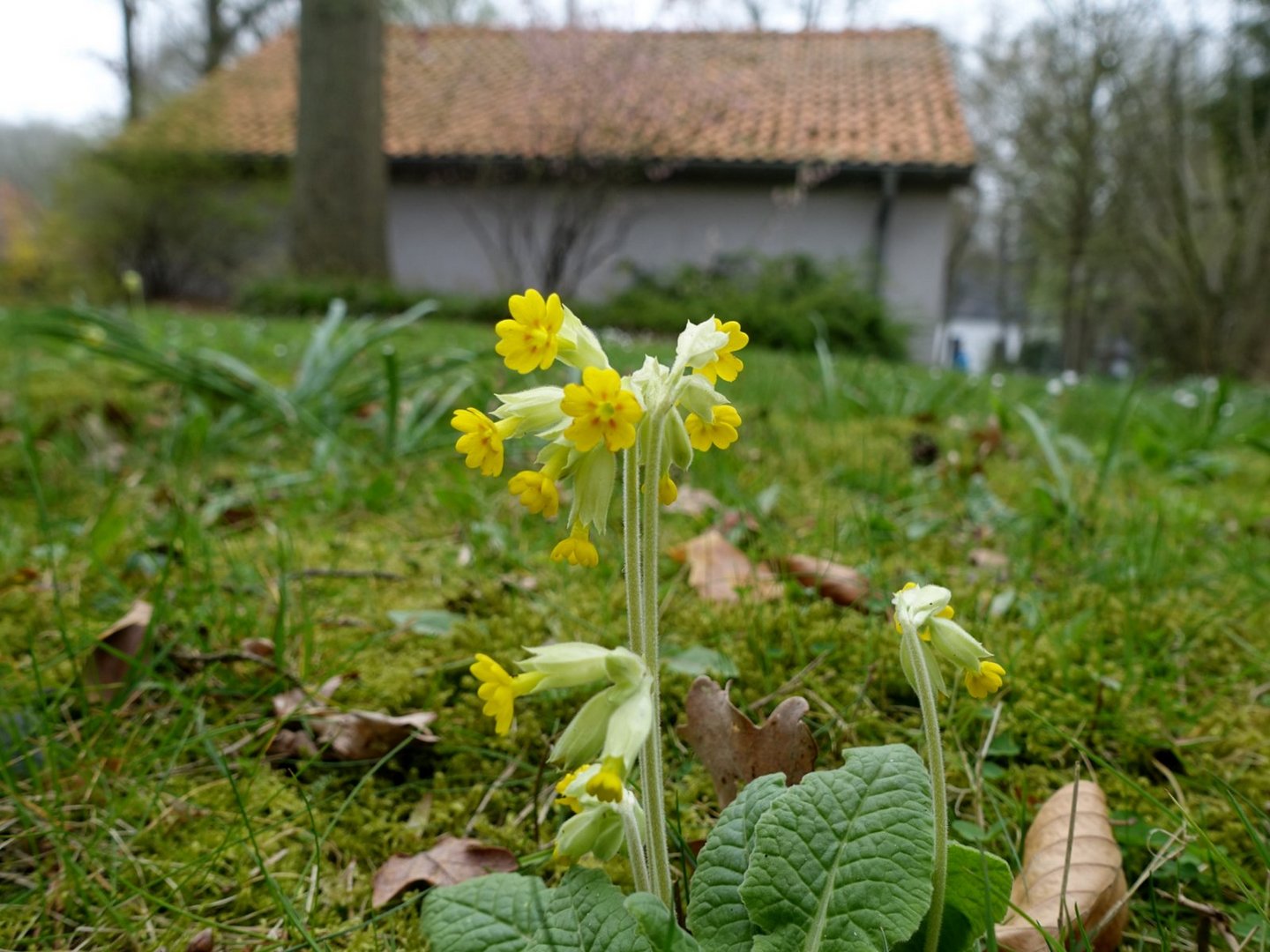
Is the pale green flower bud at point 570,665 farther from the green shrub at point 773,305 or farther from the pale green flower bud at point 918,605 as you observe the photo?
the green shrub at point 773,305

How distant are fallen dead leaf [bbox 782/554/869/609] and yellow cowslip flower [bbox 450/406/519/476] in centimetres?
96

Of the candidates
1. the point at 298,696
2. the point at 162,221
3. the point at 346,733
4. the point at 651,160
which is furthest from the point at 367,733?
the point at 162,221

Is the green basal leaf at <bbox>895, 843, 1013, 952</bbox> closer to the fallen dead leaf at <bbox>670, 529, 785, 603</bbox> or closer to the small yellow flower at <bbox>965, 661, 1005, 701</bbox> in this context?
the small yellow flower at <bbox>965, 661, 1005, 701</bbox>

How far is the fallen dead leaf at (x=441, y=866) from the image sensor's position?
104 centimetres

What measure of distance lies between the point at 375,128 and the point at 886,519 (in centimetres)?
1175

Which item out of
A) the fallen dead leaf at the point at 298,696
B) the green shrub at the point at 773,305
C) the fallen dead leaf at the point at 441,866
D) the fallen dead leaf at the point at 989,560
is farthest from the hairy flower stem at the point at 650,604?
the green shrub at the point at 773,305

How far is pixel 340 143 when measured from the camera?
1181 centimetres

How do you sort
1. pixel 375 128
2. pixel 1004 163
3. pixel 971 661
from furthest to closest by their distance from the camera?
pixel 1004 163
pixel 375 128
pixel 971 661

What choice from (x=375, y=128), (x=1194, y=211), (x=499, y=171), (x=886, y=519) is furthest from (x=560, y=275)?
(x=886, y=519)

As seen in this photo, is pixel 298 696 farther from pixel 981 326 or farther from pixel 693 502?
pixel 981 326

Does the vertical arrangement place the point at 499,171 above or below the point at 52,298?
above

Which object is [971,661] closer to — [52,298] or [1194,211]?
[1194,211]

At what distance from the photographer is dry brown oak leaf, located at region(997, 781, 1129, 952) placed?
892mm

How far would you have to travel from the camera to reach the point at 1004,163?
23.6 metres
